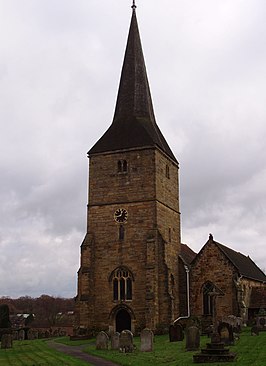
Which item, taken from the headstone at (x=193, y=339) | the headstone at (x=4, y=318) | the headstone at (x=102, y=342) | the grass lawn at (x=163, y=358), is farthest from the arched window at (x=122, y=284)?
the headstone at (x=4, y=318)

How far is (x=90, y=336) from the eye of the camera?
35.5m

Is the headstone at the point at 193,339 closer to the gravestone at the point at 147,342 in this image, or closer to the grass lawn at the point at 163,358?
the grass lawn at the point at 163,358

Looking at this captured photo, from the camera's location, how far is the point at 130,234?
1464 inches

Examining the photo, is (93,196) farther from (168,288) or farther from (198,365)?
(198,365)

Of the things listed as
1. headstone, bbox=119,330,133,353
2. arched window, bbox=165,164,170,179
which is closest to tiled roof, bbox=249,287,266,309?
arched window, bbox=165,164,170,179

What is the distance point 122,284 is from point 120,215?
498 cm

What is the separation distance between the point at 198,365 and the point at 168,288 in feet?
60.8

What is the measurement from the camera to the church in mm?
35531

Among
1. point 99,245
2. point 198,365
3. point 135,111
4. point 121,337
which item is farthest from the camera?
point 135,111

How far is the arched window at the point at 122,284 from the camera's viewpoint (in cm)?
3631

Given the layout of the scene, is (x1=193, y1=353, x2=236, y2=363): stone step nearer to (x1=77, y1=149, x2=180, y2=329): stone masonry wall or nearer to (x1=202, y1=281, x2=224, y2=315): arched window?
(x1=77, y1=149, x2=180, y2=329): stone masonry wall

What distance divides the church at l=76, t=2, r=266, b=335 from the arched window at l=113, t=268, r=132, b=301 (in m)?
0.04

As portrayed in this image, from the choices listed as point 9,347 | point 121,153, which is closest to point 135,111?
point 121,153

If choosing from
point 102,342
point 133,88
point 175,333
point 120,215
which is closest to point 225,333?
point 175,333
